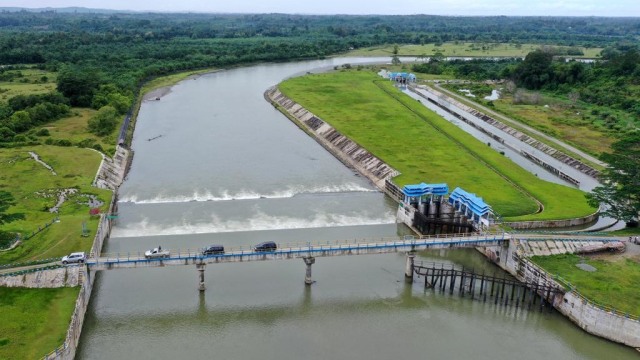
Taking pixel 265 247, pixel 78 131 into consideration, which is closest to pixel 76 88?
pixel 78 131

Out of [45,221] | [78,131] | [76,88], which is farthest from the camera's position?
[76,88]

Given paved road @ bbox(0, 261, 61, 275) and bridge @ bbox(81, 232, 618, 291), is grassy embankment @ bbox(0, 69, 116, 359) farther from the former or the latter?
bridge @ bbox(81, 232, 618, 291)

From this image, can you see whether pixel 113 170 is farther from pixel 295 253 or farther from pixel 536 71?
pixel 536 71

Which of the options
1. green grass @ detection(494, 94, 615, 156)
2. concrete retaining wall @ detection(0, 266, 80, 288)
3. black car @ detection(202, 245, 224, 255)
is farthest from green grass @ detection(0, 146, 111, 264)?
green grass @ detection(494, 94, 615, 156)

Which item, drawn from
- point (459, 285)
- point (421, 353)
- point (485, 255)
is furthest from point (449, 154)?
point (421, 353)

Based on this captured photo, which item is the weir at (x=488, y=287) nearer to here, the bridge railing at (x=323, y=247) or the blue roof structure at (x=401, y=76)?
the bridge railing at (x=323, y=247)

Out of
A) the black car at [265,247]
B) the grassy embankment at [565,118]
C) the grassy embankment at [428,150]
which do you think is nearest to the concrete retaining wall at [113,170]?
the black car at [265,247]

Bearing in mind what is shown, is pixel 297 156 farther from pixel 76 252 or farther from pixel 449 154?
pixel 76 252

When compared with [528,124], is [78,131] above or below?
above
